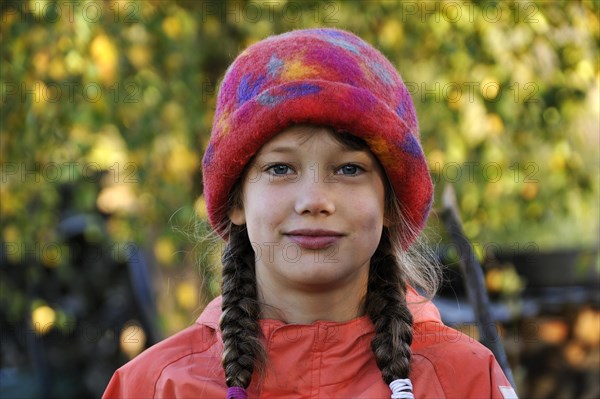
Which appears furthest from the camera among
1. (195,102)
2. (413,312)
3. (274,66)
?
(195,102)

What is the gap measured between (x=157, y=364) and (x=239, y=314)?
7.9 inches

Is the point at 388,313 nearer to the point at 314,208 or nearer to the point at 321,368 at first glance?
the point at 321,368

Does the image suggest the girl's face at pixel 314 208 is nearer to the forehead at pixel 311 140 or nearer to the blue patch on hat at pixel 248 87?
the forehead at pixel 311 140

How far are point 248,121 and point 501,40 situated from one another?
2.40 m

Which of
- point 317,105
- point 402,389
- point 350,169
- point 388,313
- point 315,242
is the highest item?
point 317,105

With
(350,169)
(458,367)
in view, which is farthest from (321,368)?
(350,169)

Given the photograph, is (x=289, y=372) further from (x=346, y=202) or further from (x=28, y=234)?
(x=28, y=234)

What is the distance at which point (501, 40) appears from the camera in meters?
4.19

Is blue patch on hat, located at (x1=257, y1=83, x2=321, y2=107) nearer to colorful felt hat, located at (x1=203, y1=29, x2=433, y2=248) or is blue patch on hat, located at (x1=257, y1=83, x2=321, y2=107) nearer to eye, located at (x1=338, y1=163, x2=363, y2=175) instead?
colorful felt hat, located at (x1=203, y1=29, x2=433, y2=248)

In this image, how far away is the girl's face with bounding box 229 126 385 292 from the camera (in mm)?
1995

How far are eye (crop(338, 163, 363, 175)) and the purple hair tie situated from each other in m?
0.47

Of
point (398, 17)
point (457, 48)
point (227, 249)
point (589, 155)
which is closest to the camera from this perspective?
point (227, 249)

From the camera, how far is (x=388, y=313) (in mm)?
2129

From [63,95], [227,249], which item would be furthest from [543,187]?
[227,249]
